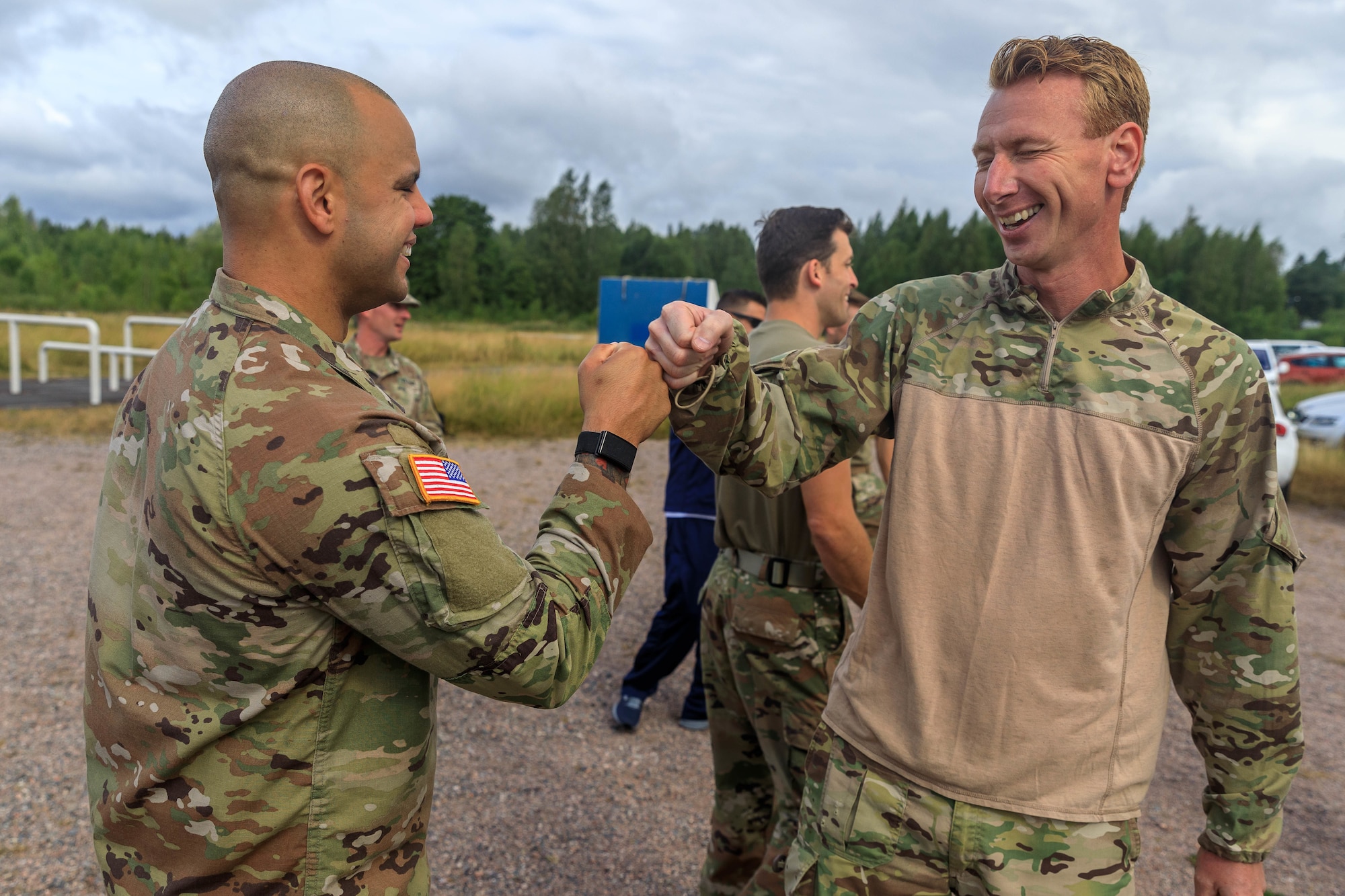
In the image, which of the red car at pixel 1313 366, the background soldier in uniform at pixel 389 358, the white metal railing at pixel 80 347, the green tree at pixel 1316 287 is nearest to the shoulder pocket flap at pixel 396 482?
the background soldier in uniform at pixel 389 358

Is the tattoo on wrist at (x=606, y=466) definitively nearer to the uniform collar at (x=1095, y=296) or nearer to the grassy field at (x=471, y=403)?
the uniform collar at (x=1095, y=296)

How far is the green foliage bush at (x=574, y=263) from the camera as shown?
4406cm

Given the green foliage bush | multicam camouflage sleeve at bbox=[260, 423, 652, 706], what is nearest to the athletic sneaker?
multicam camouflage sleeve at bbox=[260, 423, 652, 706]

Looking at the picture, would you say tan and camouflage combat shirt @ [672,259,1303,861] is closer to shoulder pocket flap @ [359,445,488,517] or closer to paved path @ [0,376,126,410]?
shoulder pocket flap @ [359,445,488,517]

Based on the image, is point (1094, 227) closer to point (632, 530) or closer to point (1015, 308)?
point (1015, 308)

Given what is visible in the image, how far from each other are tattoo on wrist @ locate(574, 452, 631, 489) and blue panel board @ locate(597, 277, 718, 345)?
971 centimetres

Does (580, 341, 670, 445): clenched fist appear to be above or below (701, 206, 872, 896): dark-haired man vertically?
above

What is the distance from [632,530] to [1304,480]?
13.2 metres

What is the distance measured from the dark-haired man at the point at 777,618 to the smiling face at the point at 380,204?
1.53 m

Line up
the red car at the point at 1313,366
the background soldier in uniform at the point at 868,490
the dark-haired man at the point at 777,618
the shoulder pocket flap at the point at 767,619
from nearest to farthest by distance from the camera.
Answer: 1. the dark-haired man at the point at 777,618
2. the shoulder pocket flap at the point at 767,619
3. the background soldier in uniform at the point at 868,490
4. the red car at the point at 1313,366

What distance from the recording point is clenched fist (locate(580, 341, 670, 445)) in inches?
66.4

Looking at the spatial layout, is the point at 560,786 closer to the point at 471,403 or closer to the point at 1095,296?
the point at 1095,296

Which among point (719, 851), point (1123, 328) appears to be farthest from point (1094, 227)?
point (719, 851)

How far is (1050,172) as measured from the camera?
178 cm
